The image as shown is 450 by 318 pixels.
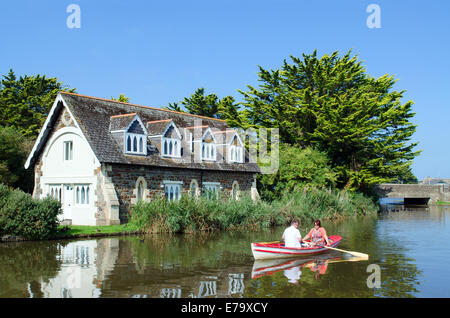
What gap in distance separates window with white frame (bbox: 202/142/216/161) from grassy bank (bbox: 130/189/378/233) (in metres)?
5.32

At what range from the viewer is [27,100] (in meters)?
48.4

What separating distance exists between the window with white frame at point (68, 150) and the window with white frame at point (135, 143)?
12.0 ft

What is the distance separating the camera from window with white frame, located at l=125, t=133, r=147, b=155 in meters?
27.5

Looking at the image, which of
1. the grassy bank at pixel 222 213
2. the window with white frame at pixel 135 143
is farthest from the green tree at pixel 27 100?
the grassy bank at pixel 222 213

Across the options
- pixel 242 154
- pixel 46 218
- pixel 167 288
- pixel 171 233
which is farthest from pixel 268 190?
pixel 167 288

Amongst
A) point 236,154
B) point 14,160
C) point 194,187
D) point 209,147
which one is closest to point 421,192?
point 236,154

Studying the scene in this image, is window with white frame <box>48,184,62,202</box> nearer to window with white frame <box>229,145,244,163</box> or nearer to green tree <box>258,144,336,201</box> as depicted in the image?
window with white frame <box>229,145,244,163</box>

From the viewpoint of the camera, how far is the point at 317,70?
43.0 m

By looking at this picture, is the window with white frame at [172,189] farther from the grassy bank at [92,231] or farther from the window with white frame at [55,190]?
the window with white frame at [55,190]

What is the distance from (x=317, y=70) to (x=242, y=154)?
12.5 metres

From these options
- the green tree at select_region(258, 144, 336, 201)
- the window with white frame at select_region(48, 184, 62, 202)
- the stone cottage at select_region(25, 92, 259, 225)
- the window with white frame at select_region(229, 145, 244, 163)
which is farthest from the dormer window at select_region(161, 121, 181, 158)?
the green tree at select_region(258, 144, 336, 201)

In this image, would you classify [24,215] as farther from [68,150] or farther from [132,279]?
[132,279]

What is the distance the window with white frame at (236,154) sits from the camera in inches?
1400
